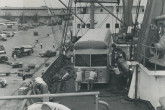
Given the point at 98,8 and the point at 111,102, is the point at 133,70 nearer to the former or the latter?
the point at 111,102

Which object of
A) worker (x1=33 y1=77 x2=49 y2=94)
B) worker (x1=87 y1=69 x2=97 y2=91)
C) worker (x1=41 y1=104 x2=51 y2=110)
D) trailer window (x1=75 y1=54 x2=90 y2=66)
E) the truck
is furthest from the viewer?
the truck

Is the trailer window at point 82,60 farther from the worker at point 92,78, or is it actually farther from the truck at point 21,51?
the truck at point 21,51

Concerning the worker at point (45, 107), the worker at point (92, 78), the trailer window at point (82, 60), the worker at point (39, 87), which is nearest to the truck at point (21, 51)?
the trailer window at point (82, 60)

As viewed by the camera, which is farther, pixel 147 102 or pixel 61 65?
pixel 61 65

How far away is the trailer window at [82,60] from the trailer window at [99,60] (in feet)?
0.81

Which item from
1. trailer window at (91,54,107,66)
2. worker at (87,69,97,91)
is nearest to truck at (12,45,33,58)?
trailer window at (91,54,107,66)

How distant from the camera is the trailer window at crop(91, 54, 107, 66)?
45.2ft

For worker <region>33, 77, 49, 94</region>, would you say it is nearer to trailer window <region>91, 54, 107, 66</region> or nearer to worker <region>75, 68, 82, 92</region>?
worker <region>75, 68, 82, 92</region>

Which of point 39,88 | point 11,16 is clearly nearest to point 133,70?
point 39,88

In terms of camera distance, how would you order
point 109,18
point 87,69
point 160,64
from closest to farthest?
point 160,64, point 87,69, point 109,18

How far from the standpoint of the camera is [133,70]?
38.9ft

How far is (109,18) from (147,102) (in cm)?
2741

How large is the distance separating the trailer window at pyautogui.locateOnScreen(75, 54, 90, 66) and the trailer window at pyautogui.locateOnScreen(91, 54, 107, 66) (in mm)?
247

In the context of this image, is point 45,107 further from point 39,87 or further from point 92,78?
point 92,78
